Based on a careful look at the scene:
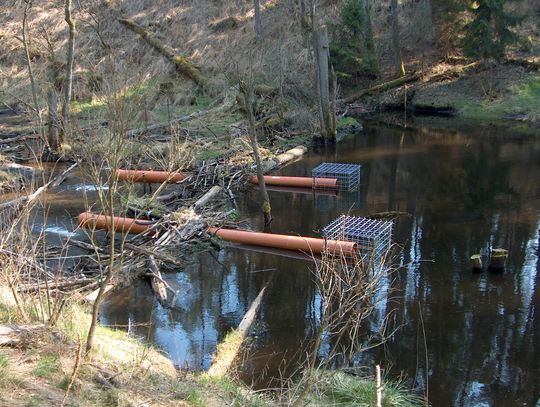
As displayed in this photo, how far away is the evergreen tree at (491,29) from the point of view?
26375mm

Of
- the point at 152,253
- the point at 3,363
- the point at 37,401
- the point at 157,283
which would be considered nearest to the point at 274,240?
the point at 152,253

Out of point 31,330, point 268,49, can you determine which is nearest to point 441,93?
point 268,49

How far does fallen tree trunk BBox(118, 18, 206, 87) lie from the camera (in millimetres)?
28080

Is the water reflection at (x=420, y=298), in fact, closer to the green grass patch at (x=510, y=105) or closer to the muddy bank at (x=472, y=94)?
the green grass patch at (x=510, y=105)

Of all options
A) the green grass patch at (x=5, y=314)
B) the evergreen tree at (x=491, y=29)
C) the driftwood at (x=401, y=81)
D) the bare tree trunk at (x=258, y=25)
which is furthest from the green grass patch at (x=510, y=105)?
the green grass patch at (x=5, y=314)

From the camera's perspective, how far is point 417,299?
9.41 m

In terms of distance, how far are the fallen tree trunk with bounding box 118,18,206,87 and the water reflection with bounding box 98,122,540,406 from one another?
1379 centimetres

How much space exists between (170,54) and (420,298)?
920 inches

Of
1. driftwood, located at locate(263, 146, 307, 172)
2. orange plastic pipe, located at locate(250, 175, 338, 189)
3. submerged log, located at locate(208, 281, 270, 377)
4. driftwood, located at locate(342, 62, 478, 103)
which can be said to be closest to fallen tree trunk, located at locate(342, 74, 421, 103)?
driftwood, located at locate(342, 62, 478, 103)

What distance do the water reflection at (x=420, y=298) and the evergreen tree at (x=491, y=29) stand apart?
498 inches

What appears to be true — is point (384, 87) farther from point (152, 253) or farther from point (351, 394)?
point (351, 394)

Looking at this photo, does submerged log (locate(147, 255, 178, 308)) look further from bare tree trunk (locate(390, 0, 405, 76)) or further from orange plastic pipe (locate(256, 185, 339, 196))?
bare tree trunk (locate(390, 0, 405, 76))

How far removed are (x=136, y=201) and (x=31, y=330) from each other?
Answer: 6.84m

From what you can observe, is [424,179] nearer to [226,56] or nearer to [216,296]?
[216,296]
